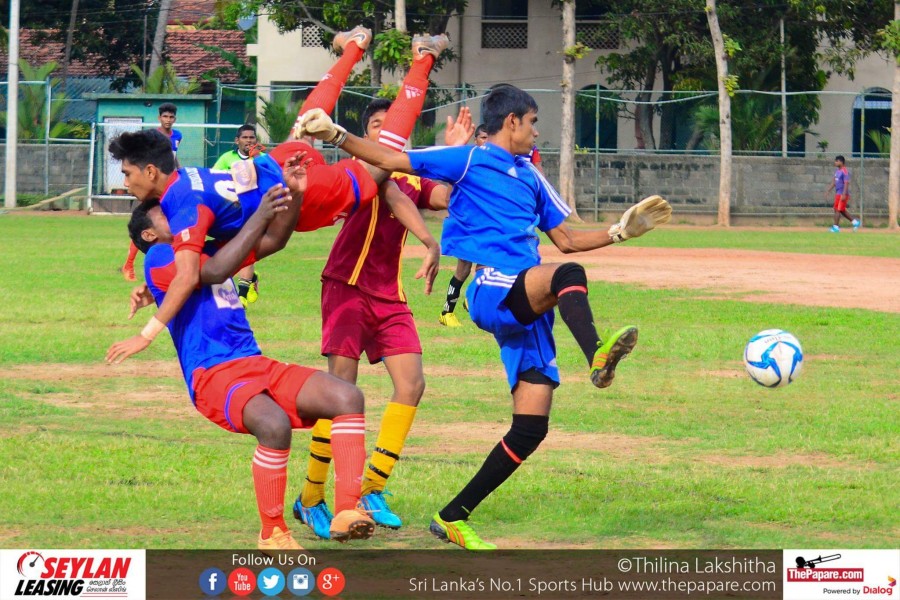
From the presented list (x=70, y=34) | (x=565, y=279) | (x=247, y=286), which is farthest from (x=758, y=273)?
(x=70, y=34)

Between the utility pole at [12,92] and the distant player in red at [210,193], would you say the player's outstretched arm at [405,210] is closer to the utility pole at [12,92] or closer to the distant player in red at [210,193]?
the distant player in red at [210,193]

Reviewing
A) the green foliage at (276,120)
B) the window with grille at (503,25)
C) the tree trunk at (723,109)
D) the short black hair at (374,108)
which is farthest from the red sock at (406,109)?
the window with grille at (503,25)

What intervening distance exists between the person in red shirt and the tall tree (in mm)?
29436

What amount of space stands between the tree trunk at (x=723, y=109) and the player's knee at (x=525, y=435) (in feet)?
99.1

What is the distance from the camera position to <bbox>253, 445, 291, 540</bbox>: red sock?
18.2 ft

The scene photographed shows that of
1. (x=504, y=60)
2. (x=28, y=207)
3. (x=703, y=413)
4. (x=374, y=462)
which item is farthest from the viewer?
(x=504, y=60)

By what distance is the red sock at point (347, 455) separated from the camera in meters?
5.57

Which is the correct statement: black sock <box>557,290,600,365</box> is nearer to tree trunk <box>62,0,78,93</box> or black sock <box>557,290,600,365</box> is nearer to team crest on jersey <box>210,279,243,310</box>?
team crest on jersey <box>210,279,243,310</box>

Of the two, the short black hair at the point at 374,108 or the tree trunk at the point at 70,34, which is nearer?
the short black hair at the point at 374,108

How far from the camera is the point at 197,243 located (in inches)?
219

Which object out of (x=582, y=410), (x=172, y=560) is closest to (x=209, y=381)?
(x=172, y=560)

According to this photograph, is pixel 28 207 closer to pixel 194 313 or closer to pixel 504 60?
pixel 504 60

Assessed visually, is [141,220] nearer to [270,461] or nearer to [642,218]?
[270,461]

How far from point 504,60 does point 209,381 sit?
37555mm
